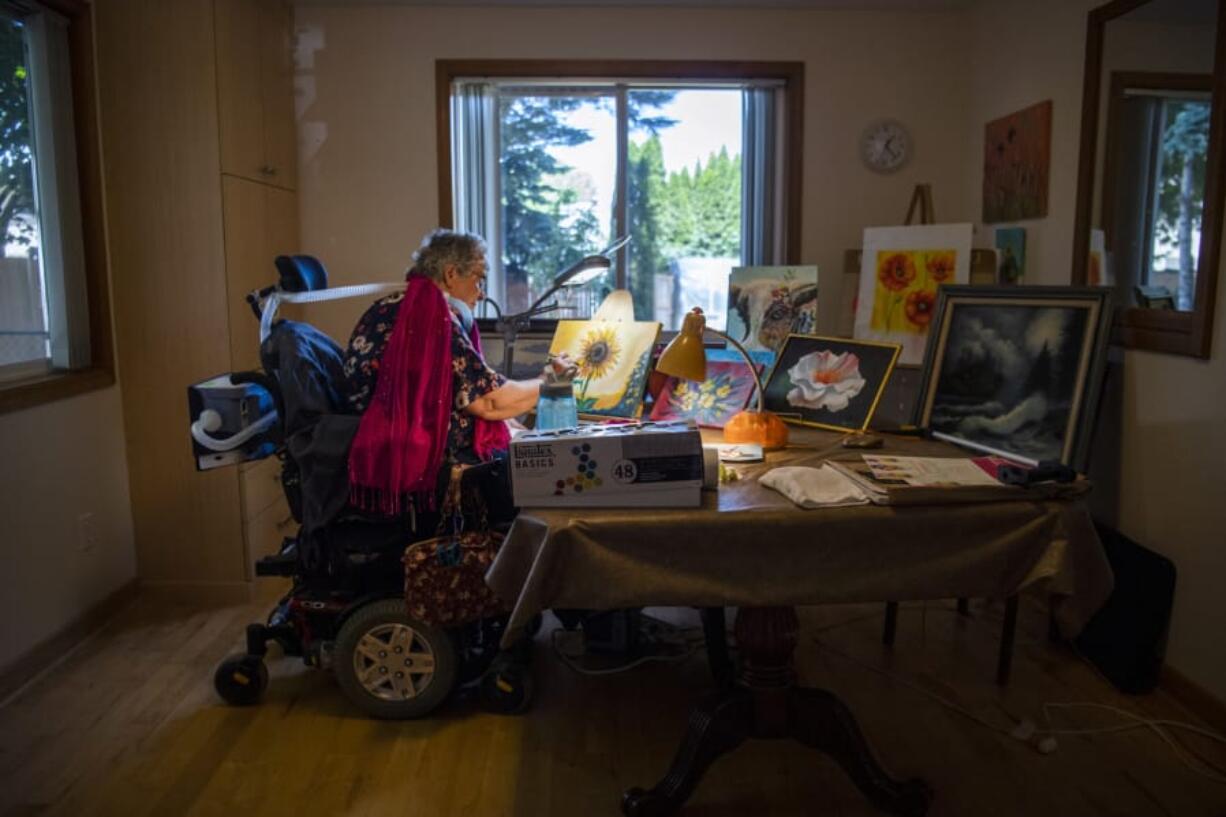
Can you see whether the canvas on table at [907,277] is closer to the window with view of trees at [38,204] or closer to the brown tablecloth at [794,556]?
the brown tablecloth at [794,556]

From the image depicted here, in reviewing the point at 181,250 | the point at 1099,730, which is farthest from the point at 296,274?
the point at 1099,730

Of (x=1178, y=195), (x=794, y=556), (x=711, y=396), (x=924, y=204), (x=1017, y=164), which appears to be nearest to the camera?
(x=794, y=556)

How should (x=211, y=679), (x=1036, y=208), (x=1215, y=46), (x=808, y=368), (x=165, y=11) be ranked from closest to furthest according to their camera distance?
(x=1215, y=46), (x=808, y=368), (x=211, y=679), (x=165, y=11), (x=1036, y=208)

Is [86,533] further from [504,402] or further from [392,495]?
[504,402]

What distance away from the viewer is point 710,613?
8.91ft

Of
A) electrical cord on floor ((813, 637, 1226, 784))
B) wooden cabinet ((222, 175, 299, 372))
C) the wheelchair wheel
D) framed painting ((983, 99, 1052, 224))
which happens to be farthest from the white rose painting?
wooden cabinet ((222, 175, 299, 372))

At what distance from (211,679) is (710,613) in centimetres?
155

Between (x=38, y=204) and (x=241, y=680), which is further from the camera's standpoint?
(x=38, y=204)

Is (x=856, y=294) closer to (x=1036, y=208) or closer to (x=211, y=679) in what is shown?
(x=1036, y=208)

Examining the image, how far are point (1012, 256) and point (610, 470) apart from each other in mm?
2455

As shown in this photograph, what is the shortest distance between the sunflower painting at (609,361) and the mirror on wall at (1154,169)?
150cm

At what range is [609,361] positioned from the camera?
272 centimetres

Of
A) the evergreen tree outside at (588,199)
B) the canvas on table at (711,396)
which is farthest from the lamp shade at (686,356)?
the evergreen tree outside at (588,199)

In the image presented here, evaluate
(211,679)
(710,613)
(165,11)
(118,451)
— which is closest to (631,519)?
(710,613)
